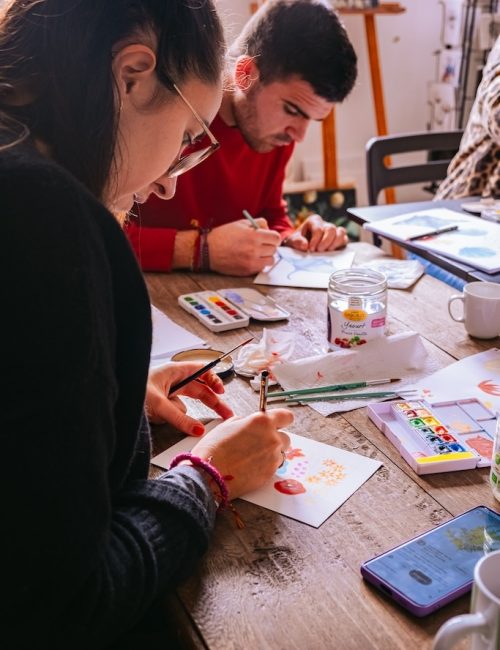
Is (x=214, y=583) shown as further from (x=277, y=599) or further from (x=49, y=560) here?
(x=49, y=560)

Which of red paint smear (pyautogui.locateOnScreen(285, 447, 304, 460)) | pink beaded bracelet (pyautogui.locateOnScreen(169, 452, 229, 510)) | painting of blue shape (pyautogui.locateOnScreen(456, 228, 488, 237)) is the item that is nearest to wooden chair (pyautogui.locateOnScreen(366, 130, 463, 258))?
painting of blue shape (pyautogui.locateOnScreen(456, 228, 488, 237))

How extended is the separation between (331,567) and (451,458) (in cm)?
26

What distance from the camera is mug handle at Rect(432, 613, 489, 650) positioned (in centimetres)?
57

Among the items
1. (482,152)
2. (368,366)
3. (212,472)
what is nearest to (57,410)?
(212,472)

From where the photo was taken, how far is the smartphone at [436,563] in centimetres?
73

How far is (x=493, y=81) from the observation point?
2.29 metres

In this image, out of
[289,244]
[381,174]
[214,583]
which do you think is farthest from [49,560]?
[381,174]

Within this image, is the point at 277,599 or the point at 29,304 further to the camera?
the point at 277,599

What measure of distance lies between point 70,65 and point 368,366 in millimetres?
707

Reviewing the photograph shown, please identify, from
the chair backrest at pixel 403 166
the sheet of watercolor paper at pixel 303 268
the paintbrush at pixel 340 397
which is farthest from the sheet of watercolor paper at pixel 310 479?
the chair backrest at pixel 403 166

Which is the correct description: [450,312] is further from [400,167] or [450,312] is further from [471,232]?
[400,167]

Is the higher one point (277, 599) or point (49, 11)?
point (49, 11)

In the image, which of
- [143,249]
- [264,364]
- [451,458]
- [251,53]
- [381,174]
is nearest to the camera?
[451,458]

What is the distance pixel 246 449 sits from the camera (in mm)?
946
